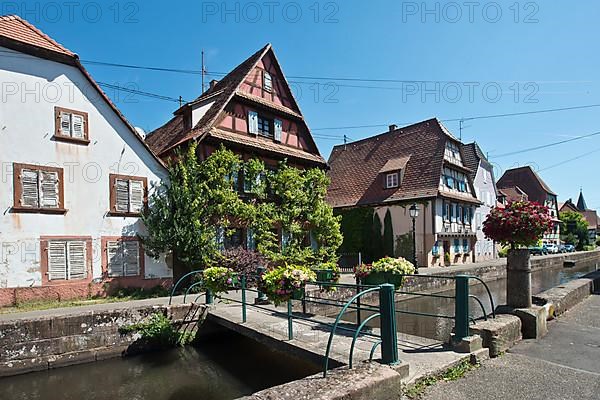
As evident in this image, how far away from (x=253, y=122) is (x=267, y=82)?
2.85 metres

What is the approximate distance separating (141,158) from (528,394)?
Answer: 1402 cm

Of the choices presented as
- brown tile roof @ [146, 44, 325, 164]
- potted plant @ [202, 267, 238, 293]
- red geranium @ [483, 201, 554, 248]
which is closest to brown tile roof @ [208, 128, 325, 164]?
brown tile roof @ [146, 44, 325, 164]

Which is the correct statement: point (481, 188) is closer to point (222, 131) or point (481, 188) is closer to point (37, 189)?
point (222, 131)

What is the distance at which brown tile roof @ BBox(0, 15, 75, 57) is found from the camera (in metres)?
12.1

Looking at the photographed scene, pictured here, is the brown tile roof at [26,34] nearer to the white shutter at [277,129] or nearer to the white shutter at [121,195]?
the white shutter at [121,195]

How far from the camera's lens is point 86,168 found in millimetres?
13078

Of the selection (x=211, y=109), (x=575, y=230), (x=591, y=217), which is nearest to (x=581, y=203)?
(x=591, y=217)

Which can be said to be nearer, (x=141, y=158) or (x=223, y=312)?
(x=223, y=312)

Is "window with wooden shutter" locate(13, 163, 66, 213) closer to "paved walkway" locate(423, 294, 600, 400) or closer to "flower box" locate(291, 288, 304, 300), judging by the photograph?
"flower box" locate(291, 288, 304, 300)

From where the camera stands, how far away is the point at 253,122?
1784 cm

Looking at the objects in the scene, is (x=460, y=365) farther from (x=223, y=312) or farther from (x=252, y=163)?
(x=252, y=163)

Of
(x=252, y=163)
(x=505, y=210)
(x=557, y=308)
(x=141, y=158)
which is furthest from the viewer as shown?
(x=252, y=163)

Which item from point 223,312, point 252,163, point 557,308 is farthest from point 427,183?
point 223,312

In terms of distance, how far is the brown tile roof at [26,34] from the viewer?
12.1 meters
